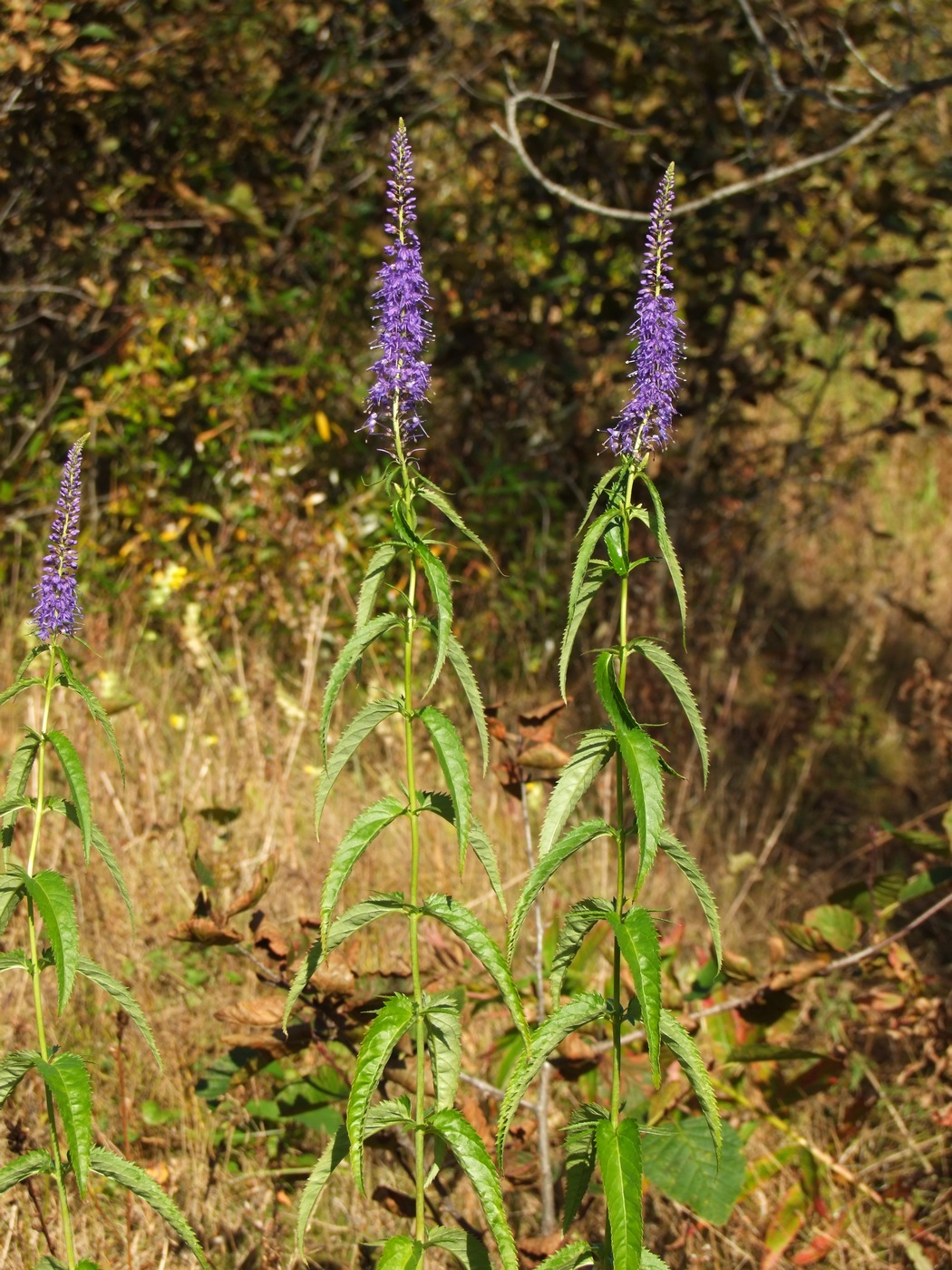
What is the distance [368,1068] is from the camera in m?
1.63

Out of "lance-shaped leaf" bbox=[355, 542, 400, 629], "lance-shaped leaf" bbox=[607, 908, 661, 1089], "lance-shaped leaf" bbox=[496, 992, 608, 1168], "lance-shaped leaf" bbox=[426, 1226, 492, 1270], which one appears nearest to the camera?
"lance-shaped leaf" bbox=[607, 908, 661, 1089]

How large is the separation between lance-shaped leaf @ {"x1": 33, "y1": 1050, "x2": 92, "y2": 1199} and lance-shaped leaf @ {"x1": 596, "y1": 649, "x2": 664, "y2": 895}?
743 mm

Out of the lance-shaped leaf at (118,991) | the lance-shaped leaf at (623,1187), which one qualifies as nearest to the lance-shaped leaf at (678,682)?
the lance-shaped leaf at (623,1187)

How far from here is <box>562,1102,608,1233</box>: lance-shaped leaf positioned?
5.82 ft

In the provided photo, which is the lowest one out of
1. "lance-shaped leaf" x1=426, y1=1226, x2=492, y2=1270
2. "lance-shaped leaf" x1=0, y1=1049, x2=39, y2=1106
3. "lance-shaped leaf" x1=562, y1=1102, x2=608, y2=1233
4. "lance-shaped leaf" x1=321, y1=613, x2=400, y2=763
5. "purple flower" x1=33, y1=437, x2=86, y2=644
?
"lance-shaped leaf" x1=426, y1=1226, x2=492, y2=1270

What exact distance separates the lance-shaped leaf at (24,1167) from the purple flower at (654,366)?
3.99 feet

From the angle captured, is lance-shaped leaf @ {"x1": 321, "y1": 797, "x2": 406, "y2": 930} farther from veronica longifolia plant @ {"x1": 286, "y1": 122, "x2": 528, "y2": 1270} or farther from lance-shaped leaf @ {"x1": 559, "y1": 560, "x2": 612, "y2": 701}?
lance-shaped leaf @ {"x1": 559, "y1": 560, "x2": 612, "y2": 701}

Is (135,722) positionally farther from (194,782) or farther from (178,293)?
(178,293)

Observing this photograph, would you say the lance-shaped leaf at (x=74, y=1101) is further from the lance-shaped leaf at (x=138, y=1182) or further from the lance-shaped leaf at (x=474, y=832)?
the lance-shaped leaf at (x=474, y=832)

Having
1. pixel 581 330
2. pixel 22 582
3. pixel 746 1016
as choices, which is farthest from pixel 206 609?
pixel 746 1016

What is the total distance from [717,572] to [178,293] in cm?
254

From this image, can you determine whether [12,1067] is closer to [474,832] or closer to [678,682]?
[474,832]

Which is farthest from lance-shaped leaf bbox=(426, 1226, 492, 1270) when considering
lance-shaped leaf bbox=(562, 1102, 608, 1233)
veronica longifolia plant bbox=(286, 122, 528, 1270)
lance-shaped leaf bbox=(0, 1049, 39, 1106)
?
lance-shaped leaf bbox=(0, 1049, 39, 1106)

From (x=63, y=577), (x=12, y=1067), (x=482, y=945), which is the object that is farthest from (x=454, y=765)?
(x=12, y=1067)
